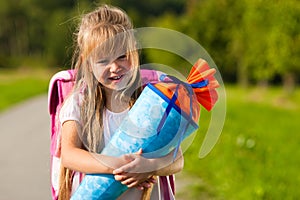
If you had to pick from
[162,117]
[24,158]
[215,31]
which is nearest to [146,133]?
[162,117]

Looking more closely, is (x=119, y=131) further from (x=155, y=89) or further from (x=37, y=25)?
(x=37, y=25)

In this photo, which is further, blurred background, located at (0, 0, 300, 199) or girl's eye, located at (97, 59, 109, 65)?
blurred background, located at (0, 0, 300, 199)

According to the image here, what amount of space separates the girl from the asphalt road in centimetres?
397

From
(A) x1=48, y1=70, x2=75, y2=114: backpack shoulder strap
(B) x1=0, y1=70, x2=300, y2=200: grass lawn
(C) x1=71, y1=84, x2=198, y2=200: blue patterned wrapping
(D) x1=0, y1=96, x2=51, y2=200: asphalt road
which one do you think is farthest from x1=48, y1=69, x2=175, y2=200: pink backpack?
(D) x1=0, y1=96, x2=51, y2=200: asphalt road

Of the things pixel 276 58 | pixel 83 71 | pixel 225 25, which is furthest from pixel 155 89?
pixel 225 25

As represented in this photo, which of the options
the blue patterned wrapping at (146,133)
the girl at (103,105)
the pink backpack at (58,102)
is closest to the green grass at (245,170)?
the pink backpack at (58,102)

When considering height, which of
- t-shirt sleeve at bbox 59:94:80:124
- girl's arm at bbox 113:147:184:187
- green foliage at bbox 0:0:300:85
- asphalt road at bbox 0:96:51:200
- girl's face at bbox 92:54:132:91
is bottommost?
green foliage at bbox 0:0:300:85

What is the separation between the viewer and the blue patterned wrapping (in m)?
2.49

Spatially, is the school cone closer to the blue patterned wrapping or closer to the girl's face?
the blue patterned wrapping

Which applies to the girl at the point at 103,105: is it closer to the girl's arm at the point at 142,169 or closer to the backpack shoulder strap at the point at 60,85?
the girl's arm at the point at 142,169

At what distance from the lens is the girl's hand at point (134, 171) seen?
8.19ft

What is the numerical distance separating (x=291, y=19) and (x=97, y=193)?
2069 cm

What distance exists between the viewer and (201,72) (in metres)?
2.55

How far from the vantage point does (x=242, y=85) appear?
5209 cm
